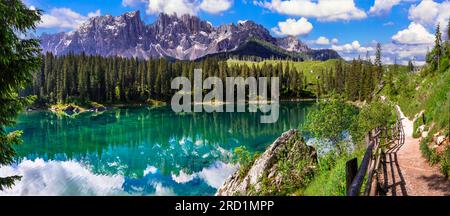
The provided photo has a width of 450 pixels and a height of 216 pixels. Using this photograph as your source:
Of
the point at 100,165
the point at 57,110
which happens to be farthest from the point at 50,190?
the point at 57,110

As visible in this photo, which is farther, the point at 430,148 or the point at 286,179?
the point at 286,179

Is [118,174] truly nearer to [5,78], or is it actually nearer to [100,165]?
[100,165]

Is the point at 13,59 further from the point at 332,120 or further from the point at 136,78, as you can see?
the point at 136,78

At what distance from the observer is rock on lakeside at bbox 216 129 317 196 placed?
60.9ft

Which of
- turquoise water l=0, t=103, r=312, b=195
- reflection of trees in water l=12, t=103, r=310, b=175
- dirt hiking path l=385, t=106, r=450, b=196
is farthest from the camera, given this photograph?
reflection of trees in water l=12, t=103, r=310, b=175

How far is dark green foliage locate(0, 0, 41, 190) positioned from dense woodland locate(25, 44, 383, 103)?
108 meters

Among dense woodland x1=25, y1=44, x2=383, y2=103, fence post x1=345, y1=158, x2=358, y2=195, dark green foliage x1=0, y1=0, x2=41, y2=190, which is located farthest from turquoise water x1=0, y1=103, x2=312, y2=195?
dense woodland x1=25, y1=44, x2=383, y2=103

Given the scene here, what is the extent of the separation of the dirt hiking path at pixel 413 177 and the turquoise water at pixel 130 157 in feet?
59.7

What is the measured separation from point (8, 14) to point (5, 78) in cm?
178

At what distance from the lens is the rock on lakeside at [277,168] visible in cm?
1856

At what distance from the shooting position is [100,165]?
44125 mm

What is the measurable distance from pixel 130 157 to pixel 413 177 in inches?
1584

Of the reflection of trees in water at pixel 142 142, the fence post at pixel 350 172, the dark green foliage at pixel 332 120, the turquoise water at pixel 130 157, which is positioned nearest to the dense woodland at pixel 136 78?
the reflection of trees in water at pixel 142 142

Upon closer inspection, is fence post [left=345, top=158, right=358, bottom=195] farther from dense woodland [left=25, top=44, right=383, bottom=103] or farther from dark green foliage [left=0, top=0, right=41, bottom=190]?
dense woodland [left=25, top=44, right=383, bottom=103]
